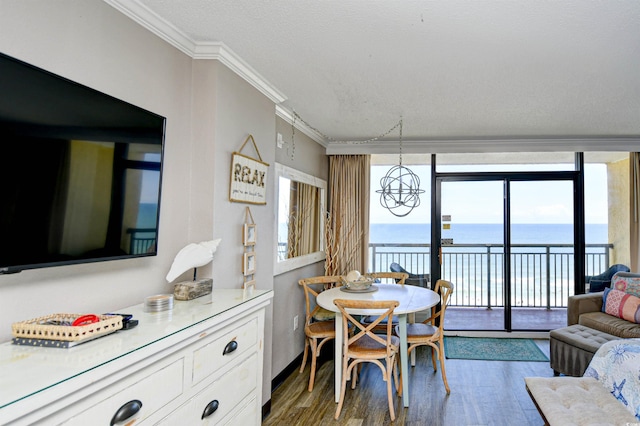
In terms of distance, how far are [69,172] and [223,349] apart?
3.13 ft

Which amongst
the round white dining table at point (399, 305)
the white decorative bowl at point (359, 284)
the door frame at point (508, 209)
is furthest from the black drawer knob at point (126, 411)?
the door frame at point (508, 209)

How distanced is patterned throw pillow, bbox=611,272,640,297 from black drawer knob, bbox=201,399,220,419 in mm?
4055

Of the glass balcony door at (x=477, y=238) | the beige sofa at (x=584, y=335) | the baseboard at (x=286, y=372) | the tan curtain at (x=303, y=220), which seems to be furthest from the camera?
the glass balcony door at (x=477, y=238)

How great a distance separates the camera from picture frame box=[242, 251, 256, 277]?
8.46 ft

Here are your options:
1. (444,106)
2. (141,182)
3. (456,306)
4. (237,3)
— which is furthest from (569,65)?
(456,306)

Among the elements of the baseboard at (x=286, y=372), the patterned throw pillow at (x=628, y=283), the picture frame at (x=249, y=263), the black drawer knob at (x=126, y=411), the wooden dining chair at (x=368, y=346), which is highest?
the picture frame at (x=249, y=263)

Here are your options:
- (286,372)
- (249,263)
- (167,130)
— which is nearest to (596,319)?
(286,372)

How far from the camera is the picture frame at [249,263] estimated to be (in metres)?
2.58

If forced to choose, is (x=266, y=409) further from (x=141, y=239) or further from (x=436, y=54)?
(x=436, y=54)

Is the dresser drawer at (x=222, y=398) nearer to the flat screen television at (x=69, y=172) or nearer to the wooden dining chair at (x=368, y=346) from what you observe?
the flat screen television at (x=69, y=172)

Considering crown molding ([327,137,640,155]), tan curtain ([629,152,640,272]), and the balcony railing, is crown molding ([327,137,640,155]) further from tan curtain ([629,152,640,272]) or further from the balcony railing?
the balcony railing

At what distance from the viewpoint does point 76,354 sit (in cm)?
109

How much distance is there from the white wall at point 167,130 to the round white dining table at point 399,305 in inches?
23.0

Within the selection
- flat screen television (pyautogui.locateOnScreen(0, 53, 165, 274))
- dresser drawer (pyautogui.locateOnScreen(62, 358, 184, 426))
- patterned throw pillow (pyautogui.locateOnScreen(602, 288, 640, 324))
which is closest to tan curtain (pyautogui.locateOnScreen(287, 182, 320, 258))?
flat screen television (pyautogui.locateOnScreen(0, 53, 165, 274))
